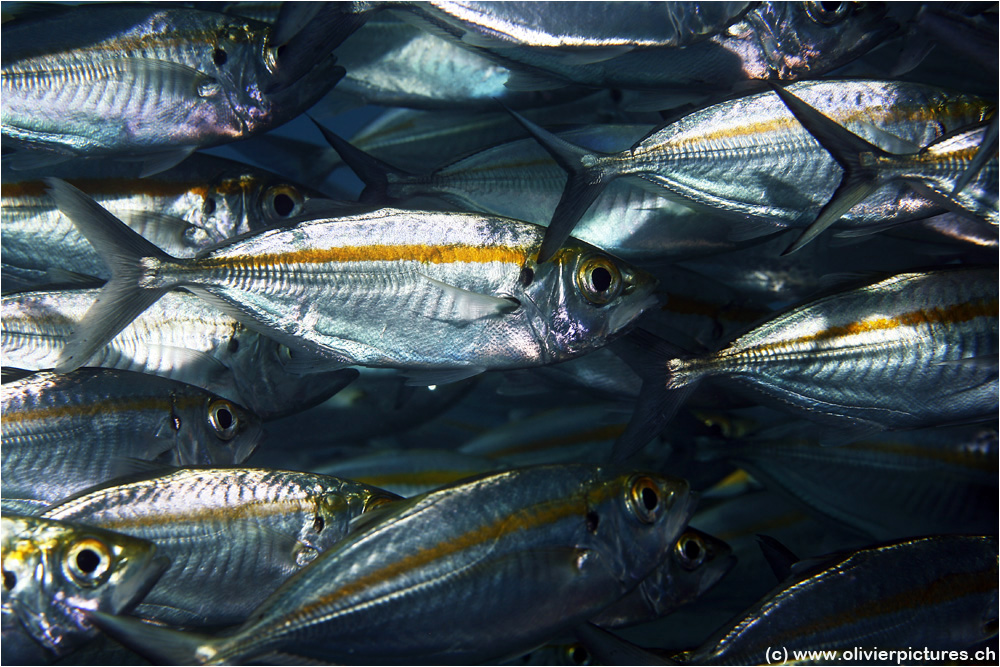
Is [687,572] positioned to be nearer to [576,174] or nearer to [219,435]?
[576,174]

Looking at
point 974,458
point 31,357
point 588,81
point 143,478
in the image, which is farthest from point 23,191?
point 974,458

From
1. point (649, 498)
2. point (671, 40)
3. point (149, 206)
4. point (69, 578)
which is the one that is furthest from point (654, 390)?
point (149, 206)

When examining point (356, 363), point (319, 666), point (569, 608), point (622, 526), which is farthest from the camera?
point (356, 363)

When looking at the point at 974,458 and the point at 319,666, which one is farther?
the point at 974,458

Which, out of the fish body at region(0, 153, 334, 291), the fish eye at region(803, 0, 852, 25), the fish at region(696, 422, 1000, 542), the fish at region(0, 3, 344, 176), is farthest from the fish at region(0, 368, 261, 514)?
the fish eye at region(803, 0, 852, 25)

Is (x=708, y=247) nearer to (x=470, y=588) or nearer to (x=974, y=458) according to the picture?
(x=974, y=458)

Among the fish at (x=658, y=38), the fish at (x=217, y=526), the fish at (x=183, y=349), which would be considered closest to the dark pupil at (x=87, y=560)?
the fish at (x=217, y=526)

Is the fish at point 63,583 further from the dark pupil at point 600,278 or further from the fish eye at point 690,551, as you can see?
the fish eye at point 690,551
